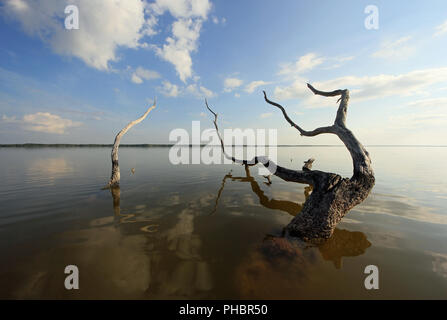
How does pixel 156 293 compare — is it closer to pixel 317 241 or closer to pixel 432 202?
pixel 317 241

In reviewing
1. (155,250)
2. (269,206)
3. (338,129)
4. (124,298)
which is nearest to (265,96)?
(338,129)

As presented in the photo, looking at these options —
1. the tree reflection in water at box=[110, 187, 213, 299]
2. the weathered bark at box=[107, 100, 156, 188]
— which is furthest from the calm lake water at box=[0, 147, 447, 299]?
the weathered bark at box=[107, 100, 156, 188]

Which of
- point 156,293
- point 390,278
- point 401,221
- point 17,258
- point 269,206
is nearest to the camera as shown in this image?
point 156,293

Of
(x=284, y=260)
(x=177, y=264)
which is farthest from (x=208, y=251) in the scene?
(x=284, y=260)

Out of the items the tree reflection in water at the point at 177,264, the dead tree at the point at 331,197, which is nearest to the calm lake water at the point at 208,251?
the tree reflection in water at the point at 177,264

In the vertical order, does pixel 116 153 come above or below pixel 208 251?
above

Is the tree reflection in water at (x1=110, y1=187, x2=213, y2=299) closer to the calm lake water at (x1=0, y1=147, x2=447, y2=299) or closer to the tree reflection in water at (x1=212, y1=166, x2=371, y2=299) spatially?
the calm lake water at (x1=0, y1=147, x2=447, y2=299)

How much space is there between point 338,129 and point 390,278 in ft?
14.3

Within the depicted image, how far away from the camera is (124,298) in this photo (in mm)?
3008

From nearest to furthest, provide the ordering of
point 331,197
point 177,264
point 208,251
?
point 177,264 → point 208,251 → point 331,197

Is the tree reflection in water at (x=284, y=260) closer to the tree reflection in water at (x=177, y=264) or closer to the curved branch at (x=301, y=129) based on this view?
A: the tree reflection in water at (x=177, y=264)

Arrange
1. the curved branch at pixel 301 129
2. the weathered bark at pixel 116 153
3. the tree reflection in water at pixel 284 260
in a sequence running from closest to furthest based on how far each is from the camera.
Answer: the tree reflection in water at pixel 284 260
the curved branch at pixel 301 129
the weathered bark at pixel 116 153

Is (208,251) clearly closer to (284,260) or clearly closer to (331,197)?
(284,260)
